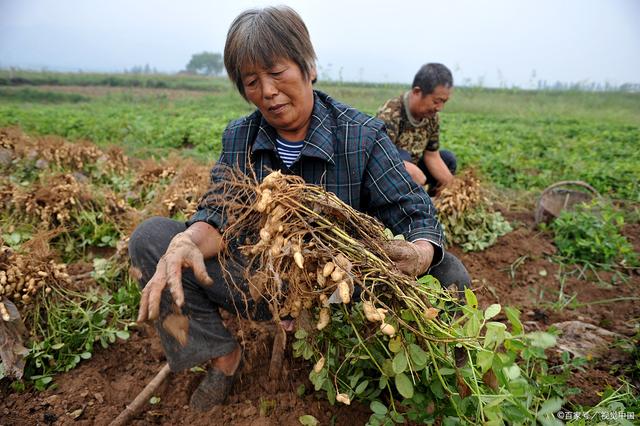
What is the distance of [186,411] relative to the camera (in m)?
1.59

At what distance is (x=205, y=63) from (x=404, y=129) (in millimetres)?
66802

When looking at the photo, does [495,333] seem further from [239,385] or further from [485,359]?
[239,385]

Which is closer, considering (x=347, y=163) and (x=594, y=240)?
(x=347, y=163)

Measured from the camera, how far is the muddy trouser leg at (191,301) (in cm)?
146

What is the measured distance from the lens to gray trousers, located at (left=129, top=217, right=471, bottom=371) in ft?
4.81

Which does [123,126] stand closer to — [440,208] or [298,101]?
[440,208]

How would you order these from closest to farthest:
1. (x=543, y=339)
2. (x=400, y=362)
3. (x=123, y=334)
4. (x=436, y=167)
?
(x=543, y=339)
(x=400, y=362)
(x=123, y=334)
(x=436, y=167)

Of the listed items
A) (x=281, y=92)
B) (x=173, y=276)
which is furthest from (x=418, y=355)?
(x=281, y=92)

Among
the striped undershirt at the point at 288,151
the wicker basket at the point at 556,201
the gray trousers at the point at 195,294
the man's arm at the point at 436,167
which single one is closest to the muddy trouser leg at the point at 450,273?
the gray trousers at the point at 195,294

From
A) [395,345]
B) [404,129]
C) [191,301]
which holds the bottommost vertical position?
[191,301]

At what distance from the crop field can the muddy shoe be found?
5cm

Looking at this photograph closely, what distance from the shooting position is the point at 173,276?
1.15m

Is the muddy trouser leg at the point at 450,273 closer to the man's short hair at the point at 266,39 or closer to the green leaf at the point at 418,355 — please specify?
the green leaf at the point at 418,355

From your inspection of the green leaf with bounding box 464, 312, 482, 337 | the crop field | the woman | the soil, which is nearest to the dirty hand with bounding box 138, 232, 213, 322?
the woman
